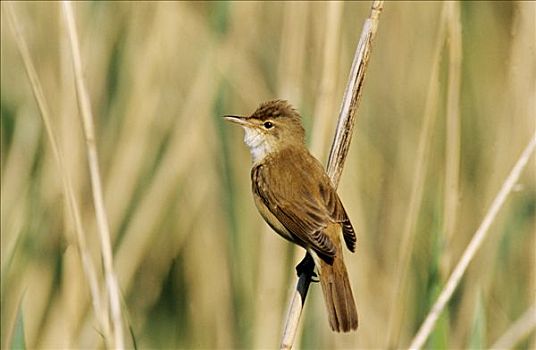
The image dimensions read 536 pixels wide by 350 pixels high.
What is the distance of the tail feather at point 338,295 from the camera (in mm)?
2495

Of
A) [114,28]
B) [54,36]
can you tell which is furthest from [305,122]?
[54,36]

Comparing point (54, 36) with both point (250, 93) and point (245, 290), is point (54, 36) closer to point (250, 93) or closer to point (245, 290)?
point (250, 93)

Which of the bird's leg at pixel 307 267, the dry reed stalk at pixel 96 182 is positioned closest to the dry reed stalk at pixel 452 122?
the bird's leg at pixel 307 267

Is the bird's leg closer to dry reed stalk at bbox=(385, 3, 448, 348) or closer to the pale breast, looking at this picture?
the pale breast

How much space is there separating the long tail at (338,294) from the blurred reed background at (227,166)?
0.61 meters

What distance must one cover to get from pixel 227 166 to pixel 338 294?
1.12 m

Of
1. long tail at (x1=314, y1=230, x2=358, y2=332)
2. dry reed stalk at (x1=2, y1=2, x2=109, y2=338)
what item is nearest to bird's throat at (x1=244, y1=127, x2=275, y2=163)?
long tail at (x1=314, y1=230, x2=358, y2=332)

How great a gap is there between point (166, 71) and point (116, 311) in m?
→ 1.56

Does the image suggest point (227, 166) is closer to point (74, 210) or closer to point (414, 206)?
point (414, 206)

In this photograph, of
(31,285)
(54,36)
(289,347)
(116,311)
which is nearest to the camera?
(289,347)

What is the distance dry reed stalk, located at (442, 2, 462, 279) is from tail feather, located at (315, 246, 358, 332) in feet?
1.60

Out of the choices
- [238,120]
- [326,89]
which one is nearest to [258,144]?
[238,120]

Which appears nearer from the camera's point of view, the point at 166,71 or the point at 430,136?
the point at 430,136

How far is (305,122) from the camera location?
344cm
